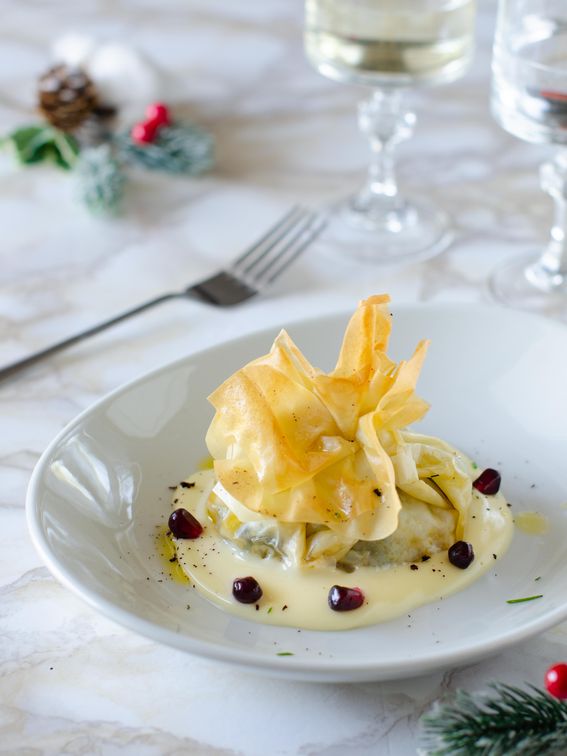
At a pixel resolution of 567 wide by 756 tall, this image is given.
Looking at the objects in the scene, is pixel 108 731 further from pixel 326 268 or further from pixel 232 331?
pixel 326 268

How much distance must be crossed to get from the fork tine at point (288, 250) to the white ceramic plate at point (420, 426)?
0.48 metres

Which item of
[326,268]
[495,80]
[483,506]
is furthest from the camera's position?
[326,268]

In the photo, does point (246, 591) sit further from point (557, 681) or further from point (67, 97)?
point (67, 97)

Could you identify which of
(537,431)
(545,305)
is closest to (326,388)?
(537,431)

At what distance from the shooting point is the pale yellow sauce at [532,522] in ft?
4.65

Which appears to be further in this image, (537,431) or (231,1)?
(231,1)

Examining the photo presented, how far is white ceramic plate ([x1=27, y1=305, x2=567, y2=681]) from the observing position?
1.17m

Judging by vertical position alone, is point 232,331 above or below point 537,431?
below

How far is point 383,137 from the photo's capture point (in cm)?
233

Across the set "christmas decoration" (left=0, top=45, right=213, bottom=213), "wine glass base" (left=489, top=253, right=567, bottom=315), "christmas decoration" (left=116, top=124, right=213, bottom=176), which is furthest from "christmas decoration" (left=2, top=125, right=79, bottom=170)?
"wine glass base" (left=489, top=253, right=567, bottom=315)

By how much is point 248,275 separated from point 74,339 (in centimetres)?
38

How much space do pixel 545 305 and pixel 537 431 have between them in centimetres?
58

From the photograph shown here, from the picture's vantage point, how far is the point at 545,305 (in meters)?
2.11

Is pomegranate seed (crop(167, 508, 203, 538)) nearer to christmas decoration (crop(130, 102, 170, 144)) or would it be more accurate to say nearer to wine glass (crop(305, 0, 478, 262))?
wine glass (crop(305, 0, 478, 262))
